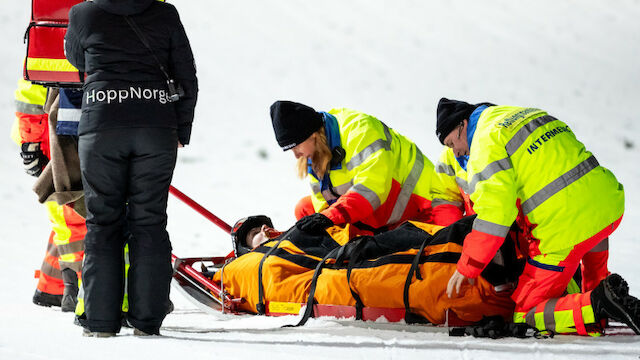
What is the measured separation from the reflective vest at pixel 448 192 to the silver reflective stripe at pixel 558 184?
3.91ft

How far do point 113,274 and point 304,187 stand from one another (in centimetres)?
613

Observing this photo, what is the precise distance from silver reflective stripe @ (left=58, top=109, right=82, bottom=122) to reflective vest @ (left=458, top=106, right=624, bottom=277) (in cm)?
207

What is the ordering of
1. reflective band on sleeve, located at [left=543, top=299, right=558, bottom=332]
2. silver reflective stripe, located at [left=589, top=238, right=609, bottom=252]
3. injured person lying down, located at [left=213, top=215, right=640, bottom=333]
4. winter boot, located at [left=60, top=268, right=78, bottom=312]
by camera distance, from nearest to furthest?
reflective band on sleeve, located at [left=543, top=299, right=558, bottom=332], injured person lying down, located at [left=213, top=215, right=640, bottom=333], silver reflective stripe, located at [left=589, top=238, right=609, bottom=252], winter boot, located at [left=60, top=268, right=78, bottom=312]

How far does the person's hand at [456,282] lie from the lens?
3.25 m

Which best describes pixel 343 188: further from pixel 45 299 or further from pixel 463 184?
pixel 45 299

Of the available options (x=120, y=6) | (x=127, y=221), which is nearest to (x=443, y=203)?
(x=127, y=221)

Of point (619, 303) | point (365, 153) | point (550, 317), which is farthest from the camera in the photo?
point (365, 153)

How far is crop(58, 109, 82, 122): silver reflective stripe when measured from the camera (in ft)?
13.0

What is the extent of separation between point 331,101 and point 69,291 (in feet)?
29.0

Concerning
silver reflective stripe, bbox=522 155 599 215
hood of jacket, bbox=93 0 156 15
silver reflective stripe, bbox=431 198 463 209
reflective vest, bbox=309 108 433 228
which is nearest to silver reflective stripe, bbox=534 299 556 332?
silver reflective stripe, bbox=522 155 599 215

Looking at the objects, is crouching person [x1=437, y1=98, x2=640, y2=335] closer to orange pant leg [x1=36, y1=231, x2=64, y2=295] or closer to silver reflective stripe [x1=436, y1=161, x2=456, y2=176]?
silver reflective stripe [x1=436, y1=161, x2=456, y2=176]

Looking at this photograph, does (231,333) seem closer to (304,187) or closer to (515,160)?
(515,160)

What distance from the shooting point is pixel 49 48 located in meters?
3.81

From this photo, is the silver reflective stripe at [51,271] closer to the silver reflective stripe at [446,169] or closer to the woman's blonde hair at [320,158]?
the woman's blonde hair at [320,158]
